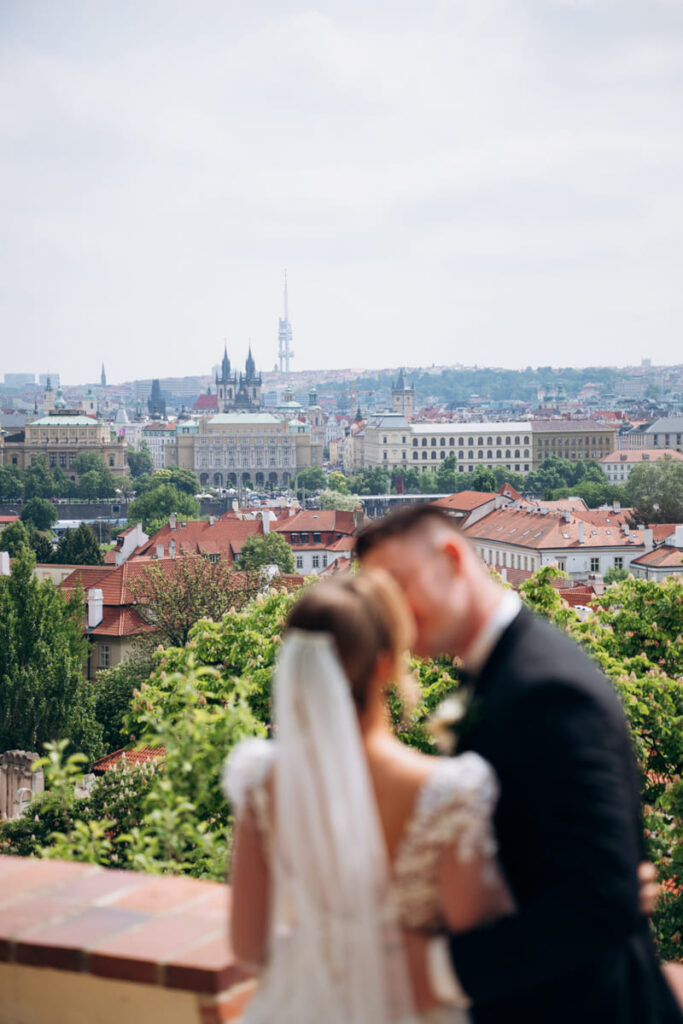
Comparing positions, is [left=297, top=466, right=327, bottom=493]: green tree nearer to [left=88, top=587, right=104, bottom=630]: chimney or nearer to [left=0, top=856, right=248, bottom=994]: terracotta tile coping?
[left=88, top=587, right=104, bottom=630]: chimney

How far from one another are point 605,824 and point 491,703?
0.28 metres

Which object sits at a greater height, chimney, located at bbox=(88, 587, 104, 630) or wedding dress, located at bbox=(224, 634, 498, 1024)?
wedding dress, located at bbox=(224, 634, 498, 1024)

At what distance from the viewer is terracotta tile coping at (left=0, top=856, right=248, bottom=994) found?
277 cm

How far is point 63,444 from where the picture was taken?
5935 inches

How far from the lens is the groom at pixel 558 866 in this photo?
83.8 inches

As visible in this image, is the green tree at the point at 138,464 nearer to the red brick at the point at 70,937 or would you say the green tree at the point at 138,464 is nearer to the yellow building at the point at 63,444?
the yellow building at the point at 63,444

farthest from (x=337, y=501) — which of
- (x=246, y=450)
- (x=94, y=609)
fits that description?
(x=94, y=609)

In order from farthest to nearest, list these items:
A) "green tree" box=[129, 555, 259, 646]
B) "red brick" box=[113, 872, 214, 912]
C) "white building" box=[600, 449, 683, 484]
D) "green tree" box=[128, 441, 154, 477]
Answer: "green tree" box=[128, 441, 154, 477] < "white building" box=[600, 449, 683, 484] < "green tree" box=[129, 555, 259, 646] < "red brick" box=[113, 872, 214, 912]

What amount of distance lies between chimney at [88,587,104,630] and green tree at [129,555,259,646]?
111 centimetres

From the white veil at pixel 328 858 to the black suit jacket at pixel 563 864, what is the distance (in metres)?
0.16

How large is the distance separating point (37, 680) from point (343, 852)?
2589cm

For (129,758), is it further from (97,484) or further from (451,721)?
(97,484)

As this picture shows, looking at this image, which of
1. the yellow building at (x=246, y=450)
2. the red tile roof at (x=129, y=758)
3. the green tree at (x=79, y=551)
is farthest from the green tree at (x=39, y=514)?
the red tile roof at (x=129, y=758)

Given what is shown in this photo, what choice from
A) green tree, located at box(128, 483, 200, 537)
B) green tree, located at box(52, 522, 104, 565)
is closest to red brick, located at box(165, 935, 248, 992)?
green tree, located at box(52, 522, 104, 565)
